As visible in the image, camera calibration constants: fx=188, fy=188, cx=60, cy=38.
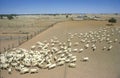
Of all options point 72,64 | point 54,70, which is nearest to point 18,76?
point 54,70

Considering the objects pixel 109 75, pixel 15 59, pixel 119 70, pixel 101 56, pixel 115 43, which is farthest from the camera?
pixel 115 43

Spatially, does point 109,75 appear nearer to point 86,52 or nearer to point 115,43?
point 86,52

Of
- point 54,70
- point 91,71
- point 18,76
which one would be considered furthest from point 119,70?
point 18,76

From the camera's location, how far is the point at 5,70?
923cm

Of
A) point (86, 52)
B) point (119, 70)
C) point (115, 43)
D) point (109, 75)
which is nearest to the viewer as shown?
point (109, 75)

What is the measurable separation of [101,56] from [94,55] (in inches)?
16.8

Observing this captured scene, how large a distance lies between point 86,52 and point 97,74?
3418 mm

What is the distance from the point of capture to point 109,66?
9.39 m

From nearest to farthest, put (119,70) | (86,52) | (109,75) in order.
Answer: (109,75) → (119,70) → (86,52)

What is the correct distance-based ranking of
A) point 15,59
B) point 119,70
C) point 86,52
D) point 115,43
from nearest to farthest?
1. point 119,70
2. point 15,59
3. point 86,52
4. point 115,43

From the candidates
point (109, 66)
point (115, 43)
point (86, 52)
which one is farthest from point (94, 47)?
point (109, 66)

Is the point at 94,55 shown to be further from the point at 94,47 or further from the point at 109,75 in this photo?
the point at 109,75

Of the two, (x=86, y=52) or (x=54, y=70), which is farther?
(x=86, y=52)

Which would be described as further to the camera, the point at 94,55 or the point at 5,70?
the point at 94,55
